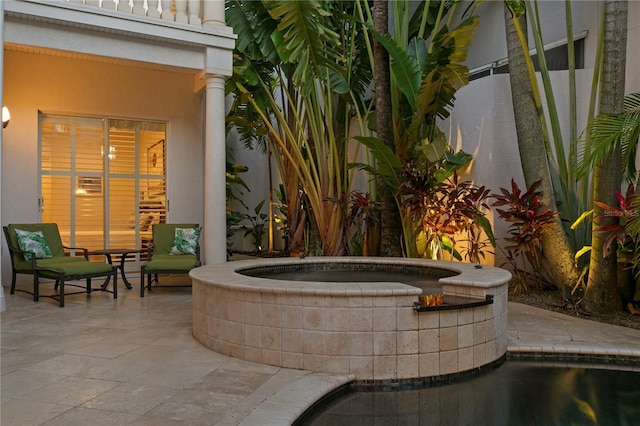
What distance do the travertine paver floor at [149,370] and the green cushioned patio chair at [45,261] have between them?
21.6 inches

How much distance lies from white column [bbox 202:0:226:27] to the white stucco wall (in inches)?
51.6

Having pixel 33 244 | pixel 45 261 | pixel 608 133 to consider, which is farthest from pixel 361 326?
pixel 33 244

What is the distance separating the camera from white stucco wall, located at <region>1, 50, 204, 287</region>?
320 inches

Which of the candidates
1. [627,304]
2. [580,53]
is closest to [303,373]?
[627,304]

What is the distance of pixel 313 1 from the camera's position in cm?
651

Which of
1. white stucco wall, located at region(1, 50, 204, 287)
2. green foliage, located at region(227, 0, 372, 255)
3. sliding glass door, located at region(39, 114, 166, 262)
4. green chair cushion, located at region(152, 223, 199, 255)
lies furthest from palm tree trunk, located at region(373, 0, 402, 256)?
sliding glass door, located at region(39, 114, 166, 262)

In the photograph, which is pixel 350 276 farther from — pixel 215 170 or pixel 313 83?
pixel 313 83

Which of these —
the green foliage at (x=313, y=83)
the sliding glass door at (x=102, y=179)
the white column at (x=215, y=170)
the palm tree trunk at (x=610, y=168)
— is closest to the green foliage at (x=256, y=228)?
the green foliage at (x=313, y=83)

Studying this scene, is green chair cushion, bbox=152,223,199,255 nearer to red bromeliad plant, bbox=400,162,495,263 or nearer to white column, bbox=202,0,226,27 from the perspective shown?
white column, bbox=202,0,226,27

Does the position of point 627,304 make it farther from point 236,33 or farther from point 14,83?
point 14,83

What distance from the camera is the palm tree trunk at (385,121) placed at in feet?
24.1

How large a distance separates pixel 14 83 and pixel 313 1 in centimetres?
501

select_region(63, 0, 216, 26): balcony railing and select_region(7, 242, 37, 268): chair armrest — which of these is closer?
select_region(7, 242, 37, 268): chair armrest

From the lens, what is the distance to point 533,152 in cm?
668
